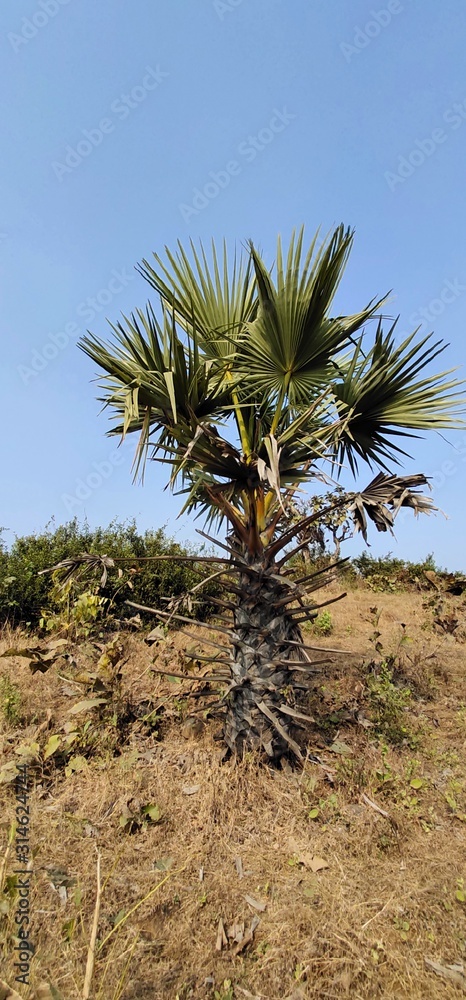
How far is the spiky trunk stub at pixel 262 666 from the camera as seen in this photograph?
10.7 feet

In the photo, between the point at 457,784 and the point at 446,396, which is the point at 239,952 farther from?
the point at 446,396

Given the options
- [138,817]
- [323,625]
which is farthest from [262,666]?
[323,625]

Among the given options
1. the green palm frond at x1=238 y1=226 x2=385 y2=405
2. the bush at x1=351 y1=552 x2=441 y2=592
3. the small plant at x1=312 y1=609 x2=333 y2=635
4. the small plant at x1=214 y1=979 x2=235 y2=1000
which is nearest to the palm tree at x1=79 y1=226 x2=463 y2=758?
the green palm frond at x1=238 y1=226 x2=385 y2=405

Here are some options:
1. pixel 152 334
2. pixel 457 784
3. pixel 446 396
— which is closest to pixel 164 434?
pixel 152 334

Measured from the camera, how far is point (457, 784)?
3.21 meters

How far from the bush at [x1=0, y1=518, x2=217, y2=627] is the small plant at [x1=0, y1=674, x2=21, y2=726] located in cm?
169

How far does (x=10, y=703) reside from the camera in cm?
390

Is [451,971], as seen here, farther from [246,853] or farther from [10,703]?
[10,703]

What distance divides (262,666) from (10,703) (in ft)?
7.03

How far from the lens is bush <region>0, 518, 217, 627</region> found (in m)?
6.32

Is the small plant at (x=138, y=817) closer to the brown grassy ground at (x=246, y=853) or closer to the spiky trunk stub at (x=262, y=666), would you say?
the brown grassy ground at (x=246, y=853)

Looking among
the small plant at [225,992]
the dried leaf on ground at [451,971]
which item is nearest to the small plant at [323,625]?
the dried leaf on ground at [451,971]

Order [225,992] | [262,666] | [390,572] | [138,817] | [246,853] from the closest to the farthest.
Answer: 1. [225,992]
2. [246,853]
3. [138,817]
4. [262,666]
5. [390,572]

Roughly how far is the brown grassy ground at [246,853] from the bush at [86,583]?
194 cm
